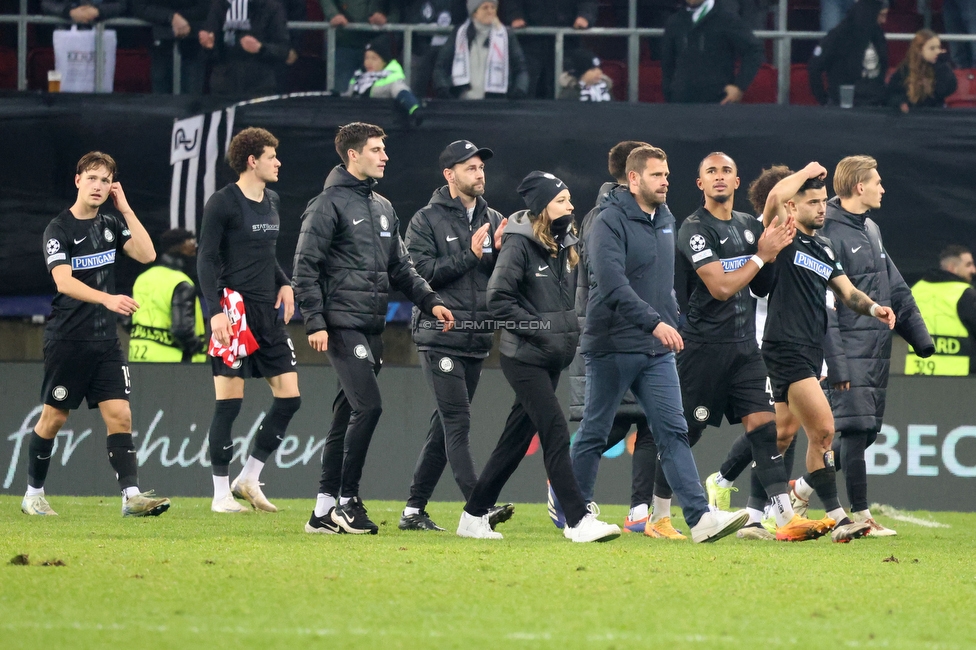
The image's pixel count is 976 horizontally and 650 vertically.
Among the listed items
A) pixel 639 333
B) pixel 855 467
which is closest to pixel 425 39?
pixel 855 467

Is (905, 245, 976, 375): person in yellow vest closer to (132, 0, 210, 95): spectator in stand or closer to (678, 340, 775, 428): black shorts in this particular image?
(678, 340, 775, 428): black shorts

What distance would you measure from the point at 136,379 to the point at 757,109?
5640mm

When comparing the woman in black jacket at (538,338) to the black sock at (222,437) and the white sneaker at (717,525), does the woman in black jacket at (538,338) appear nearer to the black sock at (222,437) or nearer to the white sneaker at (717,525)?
the white sneaker at (717,525)

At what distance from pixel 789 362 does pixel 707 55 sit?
606cm

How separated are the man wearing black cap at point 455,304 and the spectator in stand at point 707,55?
5.28m

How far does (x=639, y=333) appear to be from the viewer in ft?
24.7

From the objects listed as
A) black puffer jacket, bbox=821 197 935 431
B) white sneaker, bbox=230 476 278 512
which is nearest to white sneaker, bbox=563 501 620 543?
black puffer jacket, bbox=821 197 935 431

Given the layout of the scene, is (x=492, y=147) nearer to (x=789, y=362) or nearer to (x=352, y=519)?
(x=789, y=362)

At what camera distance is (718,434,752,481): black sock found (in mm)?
8914

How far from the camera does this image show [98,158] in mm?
8844

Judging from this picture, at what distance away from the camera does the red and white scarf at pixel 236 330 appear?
30.7 feet

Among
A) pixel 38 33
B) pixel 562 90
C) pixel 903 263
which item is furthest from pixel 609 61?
pixel 38 33

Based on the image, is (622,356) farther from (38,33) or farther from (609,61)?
(38,33)

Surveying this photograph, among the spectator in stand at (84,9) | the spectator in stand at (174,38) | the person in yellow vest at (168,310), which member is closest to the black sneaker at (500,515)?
the person in yellow vest at (168,310)
